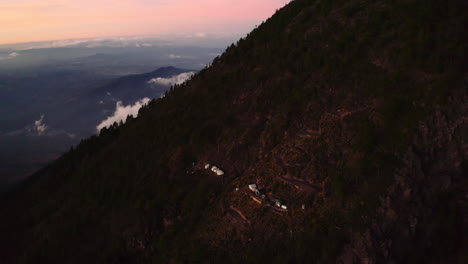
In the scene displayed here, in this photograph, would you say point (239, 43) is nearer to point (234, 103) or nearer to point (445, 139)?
point (234, 103)

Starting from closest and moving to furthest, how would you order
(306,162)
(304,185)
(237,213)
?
(304,185) → (237,213) → (306,162)

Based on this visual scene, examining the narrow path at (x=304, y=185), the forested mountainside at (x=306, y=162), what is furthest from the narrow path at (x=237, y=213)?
the narrow path at (x=304, y=185)

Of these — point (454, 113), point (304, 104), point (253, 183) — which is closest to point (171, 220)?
point (253, 183)

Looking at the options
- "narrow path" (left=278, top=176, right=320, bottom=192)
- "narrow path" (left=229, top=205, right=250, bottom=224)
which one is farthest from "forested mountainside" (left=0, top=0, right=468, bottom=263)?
"narrow path" (left=229, top=205, right=250, bottom=224)

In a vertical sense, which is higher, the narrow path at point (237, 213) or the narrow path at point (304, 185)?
the narrow path at point (304, 185)

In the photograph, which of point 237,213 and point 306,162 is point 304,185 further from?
point 237,213

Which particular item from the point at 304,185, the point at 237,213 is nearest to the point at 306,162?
the point at 304,185

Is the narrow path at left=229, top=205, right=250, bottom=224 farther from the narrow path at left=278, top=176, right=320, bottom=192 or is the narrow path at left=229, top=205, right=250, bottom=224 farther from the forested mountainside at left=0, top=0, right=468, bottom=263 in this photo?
the narrow path at left=278, top=176, right=320, bottom=192

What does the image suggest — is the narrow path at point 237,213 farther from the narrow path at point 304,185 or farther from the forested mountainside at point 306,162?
the narrow path at point 304,185
